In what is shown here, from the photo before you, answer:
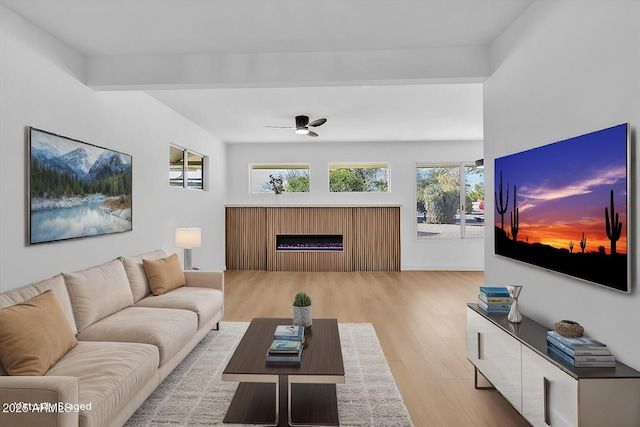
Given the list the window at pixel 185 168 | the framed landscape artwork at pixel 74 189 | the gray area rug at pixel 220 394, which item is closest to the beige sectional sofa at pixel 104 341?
the gray area rug at pixel 220 394

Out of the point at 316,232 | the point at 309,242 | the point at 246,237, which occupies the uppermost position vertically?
the point at 316,232

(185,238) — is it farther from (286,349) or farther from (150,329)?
(286,349)

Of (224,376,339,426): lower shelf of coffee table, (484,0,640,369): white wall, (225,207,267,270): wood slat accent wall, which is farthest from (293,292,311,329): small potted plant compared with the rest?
(225,207,267,270): wood slat accent wall

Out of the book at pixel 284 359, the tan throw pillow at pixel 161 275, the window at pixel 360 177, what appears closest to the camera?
the book at pixel 284 359

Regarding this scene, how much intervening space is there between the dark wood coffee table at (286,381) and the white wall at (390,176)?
5249mm

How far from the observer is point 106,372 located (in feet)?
6.39

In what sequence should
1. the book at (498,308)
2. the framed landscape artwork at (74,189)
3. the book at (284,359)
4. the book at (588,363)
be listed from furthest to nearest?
the framed landscape artwork at (74,189) < the book at (498,308) < the book at (284,359) < the book at (588,363)

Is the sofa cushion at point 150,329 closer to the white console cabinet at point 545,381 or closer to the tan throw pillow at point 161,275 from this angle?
the tan throw pillow at point 161,275

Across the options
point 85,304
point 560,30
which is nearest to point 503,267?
point 560,30

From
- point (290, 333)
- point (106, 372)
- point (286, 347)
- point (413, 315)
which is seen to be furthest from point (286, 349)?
point (413, 315)

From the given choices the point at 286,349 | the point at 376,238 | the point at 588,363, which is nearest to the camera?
the point at 588,363

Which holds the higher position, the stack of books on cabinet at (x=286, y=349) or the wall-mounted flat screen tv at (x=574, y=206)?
the wall-mounted flat screen tv at (x=574, y=206)

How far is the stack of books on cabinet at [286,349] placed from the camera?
2.17 metres

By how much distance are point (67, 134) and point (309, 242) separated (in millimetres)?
5229
